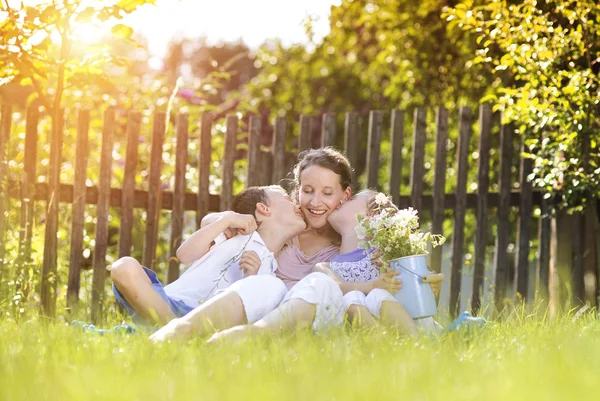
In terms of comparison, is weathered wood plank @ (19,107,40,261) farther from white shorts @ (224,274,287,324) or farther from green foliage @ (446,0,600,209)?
green foliage @ (446,0,600,209)

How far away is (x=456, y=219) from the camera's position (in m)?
6.29

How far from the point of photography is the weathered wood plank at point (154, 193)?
5.70 meters

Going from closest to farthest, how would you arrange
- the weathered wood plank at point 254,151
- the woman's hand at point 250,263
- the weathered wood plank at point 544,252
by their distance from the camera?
the woman's hand at point 250,263
the weathered wood plank at point 254,151
the weathered wood plank at point 544,252

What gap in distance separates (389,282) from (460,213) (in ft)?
8.52

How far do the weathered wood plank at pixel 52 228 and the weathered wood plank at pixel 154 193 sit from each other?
23.0 inches

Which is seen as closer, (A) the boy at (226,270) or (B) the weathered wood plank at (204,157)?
(A) the boy at (226,270)

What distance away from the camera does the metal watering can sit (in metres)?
3.76

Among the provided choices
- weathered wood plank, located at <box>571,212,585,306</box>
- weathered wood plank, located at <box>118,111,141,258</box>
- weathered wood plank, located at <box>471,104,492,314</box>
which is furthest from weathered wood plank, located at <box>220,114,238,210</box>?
weathered wood plank, located at <box>571,212,585,306</box>

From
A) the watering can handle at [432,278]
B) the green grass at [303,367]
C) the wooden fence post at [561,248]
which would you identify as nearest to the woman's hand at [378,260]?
the watering can handle at [432,278]

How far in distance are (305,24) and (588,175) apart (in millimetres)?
5210

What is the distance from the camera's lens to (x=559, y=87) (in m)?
5.81

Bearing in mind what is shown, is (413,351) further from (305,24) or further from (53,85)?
(305,24)

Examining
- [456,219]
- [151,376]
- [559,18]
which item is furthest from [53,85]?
[151,376]

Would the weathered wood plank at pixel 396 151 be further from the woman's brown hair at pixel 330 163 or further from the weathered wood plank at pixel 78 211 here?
the weathered wood plank at pixel 78 211
